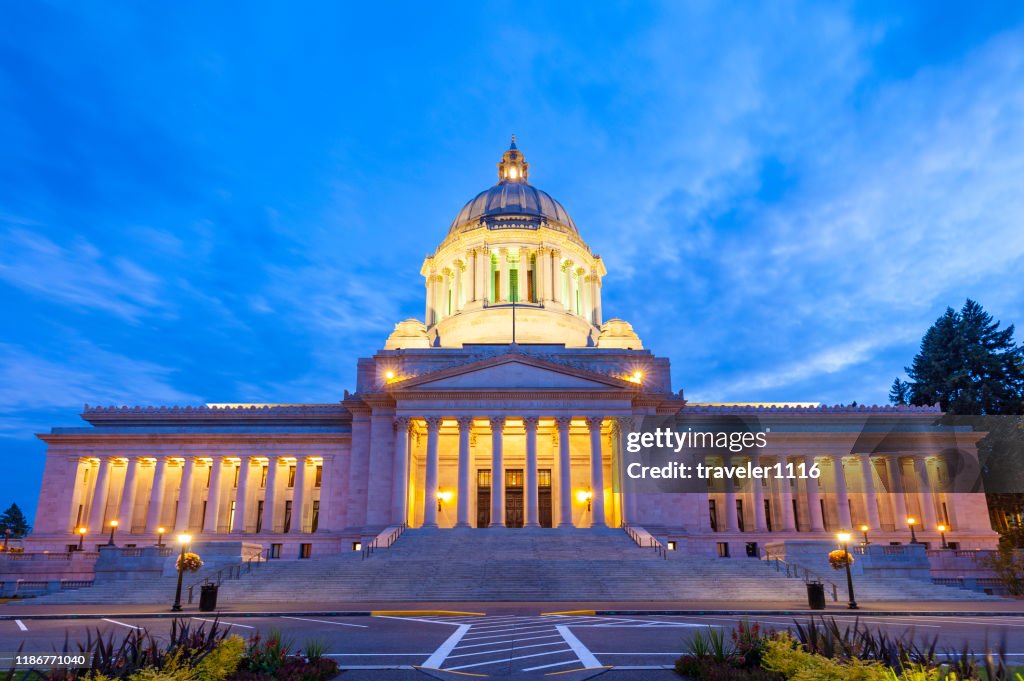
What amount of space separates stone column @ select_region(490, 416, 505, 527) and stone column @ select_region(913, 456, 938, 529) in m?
37.5

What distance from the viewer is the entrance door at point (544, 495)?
57.3 meters

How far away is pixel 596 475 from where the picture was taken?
168 feet

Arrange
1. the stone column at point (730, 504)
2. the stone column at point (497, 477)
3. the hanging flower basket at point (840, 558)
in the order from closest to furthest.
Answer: the hanging flower basket at point (840, 558) → the stone column at point (497, 477) → the stone column at point (730, 504)

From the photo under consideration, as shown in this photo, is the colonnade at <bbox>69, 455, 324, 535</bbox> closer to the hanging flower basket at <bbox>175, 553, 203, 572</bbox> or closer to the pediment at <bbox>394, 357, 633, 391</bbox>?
the pediment at <bbox>394, 357, 633, 391</bbox>

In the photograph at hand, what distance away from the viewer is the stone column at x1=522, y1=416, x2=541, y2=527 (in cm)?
5001

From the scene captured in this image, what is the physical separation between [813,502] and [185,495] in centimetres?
5368

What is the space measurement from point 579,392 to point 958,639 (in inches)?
1409

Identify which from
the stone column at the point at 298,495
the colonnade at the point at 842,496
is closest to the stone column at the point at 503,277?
the stone column at the point at 298,495

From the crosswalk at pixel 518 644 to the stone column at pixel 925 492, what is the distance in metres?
48.2

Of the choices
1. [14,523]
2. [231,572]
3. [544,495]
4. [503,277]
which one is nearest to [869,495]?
[544,495]

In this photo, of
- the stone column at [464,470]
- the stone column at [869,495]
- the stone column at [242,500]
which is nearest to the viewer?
the stone column at [464,470]

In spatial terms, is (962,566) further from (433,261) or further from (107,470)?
(107,470)

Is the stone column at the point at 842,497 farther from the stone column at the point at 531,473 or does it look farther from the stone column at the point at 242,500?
the stone column at the point at 242,500

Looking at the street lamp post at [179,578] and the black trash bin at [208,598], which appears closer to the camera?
the street lamp post at [179,578]
